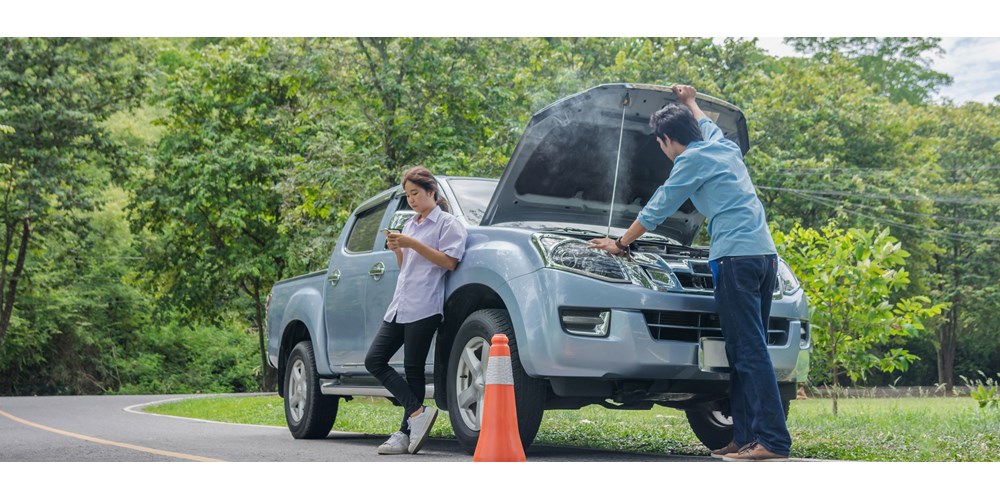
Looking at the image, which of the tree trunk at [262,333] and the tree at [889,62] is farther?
the tree trunk at [262,333]

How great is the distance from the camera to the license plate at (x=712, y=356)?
6.06m

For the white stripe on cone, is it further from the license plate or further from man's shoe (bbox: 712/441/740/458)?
man's shoe (bbox: 712/441/740/458)

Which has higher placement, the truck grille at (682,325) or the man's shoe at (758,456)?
the truck grille at (682,325)

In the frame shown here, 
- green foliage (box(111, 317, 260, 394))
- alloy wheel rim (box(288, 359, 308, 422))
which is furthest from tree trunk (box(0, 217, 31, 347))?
alloy wheel rim (box(288, 359, 308, 422))

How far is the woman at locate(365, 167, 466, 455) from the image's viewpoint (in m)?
6.74

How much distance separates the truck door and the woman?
0.70m

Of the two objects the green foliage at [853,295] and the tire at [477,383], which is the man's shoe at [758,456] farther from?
the green foliage at [853,295]

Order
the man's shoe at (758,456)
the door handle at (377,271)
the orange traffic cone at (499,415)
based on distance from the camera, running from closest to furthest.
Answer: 1. the orange traffic cone at (499,415)
2. the man's shoe at (758,456)
3. the door handle at (377,271)

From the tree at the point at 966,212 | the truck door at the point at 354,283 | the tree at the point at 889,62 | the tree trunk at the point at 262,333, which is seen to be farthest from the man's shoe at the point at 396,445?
the tree trunk at the point at 262,333

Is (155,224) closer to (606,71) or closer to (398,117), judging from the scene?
(606,71)

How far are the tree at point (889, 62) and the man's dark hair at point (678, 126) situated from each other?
736 inches

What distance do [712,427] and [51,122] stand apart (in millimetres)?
20180

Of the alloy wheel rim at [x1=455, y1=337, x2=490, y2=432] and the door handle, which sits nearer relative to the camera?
the alloy wheel rim at [x1=455, y1=337, x2=490, y2=432]

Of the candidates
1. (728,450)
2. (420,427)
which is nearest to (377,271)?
(420,427)
